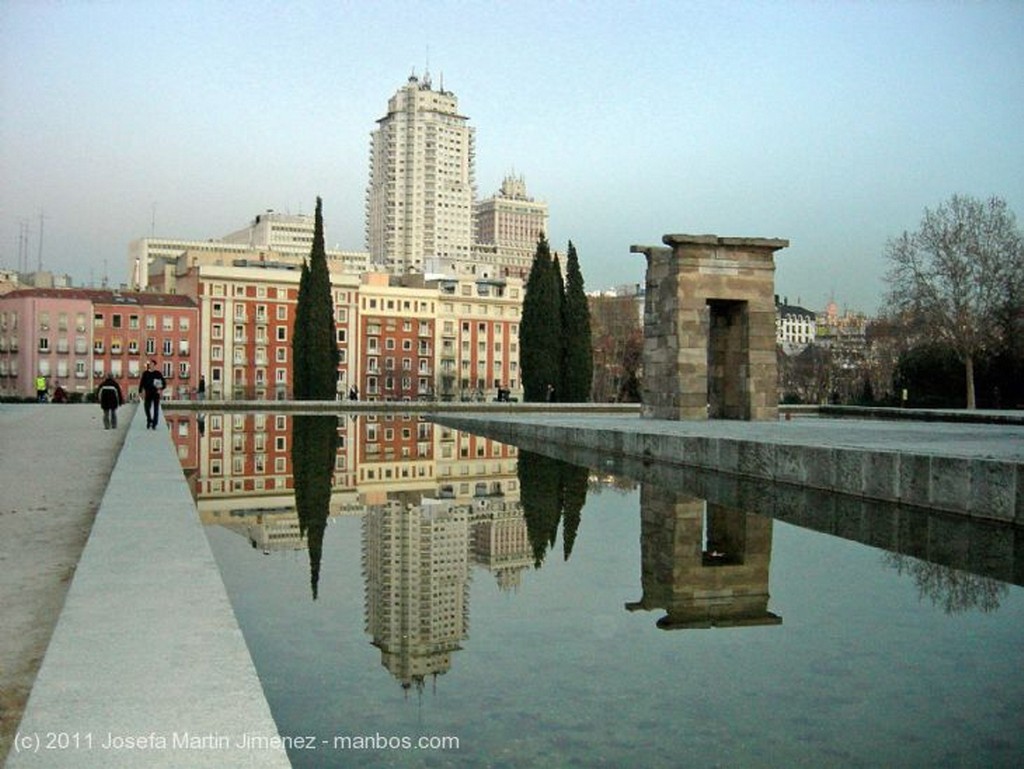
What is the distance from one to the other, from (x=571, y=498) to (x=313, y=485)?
3099 millimetres

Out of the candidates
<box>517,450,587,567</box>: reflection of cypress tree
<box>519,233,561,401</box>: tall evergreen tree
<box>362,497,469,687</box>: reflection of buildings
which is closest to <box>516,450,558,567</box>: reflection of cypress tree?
<box>517,450,587,567</box>: reflection of cypress tree

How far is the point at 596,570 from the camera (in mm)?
6574

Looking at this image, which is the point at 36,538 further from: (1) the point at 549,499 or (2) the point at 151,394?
(2) the point at 151,394

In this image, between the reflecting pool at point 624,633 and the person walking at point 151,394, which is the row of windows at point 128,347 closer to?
the person walking at point 151,394

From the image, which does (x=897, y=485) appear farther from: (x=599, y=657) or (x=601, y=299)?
(x=601, y=299)

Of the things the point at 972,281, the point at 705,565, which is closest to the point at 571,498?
the point at 705,565

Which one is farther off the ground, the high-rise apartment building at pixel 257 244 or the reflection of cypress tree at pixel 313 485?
the high-rise apartment building at pixel 257 244

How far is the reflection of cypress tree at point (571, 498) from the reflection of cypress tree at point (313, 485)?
1854mm

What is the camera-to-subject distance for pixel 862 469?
Answer: 436 inches

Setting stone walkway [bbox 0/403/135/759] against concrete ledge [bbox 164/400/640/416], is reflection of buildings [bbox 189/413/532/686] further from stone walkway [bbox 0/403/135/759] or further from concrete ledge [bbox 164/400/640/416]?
concrete ledge [bbox 164/400/640/416]

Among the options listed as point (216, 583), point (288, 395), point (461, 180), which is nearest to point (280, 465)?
point (216, 583)

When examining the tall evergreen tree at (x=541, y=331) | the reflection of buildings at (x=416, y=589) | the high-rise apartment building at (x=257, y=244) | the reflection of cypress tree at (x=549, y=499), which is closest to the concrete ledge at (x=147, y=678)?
the reflection of buildings at (x=416, y=589)

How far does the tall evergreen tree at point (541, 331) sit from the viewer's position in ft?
184

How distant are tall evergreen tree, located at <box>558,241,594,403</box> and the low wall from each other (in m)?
39.1
